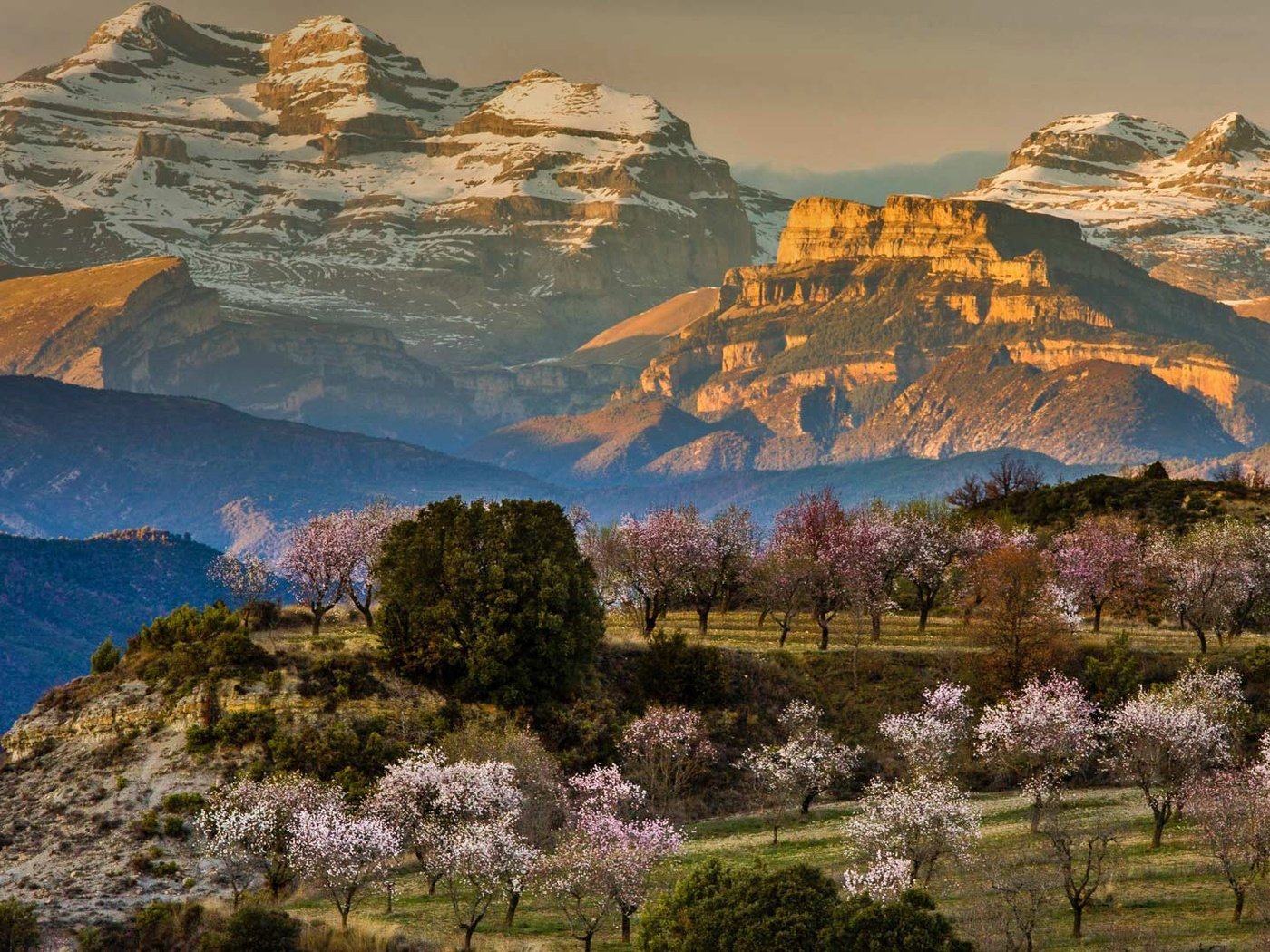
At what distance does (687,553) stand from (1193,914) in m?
70.1

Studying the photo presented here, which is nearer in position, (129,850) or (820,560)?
(129,850)

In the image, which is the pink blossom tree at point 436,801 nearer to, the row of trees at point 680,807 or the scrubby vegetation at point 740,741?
the row of trees at point 680,807

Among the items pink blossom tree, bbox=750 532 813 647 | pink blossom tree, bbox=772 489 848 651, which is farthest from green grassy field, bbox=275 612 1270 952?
pink blossom tree, bbox=750 532 813 647

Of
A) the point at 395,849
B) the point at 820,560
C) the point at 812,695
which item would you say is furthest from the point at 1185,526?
the point at 395,849

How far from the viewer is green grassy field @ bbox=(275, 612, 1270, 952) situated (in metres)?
68.2

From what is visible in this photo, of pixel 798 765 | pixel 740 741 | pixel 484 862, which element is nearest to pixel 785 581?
pixel 740 741

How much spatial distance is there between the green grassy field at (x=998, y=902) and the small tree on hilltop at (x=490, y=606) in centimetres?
1579

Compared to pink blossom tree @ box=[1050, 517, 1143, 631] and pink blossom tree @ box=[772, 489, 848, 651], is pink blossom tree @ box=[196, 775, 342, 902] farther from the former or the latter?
pink blossom tree @ box=[1050, 517, 1143, 631]

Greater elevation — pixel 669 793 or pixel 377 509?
pixel 377 509

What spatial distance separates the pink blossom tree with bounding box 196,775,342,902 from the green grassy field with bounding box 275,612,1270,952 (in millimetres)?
2180

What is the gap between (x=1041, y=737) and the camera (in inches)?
3610

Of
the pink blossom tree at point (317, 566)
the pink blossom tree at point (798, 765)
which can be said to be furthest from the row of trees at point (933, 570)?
the pink blossom tree at point (317, 566)

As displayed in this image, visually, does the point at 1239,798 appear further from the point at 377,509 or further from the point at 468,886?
the point at 377,509

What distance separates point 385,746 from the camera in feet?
330
